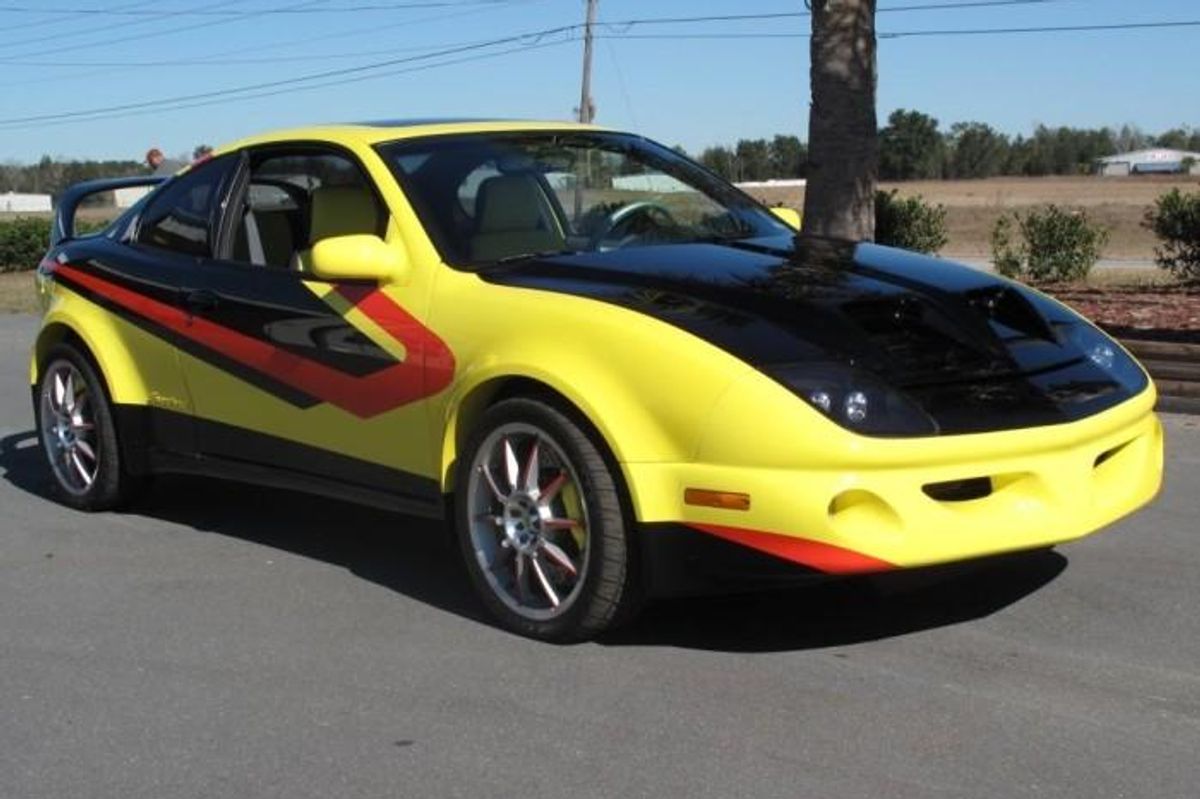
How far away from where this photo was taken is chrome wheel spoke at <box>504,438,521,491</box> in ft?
14.2

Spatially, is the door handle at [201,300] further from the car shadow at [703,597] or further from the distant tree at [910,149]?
the distant tree at [910,149]

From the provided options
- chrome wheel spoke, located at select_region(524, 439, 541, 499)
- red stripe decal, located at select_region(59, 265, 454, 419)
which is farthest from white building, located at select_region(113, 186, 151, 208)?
chrome wheel spoke, located at select_region(524, 439, 541, 499)

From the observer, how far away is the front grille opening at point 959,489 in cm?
380

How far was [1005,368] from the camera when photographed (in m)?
4.12

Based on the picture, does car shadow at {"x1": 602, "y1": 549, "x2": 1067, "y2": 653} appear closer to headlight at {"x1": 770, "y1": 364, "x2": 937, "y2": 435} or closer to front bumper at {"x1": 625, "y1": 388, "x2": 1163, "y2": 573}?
front bumper at {"x1": 625, "y1": 388, "x2": 1163, "y2": 573}

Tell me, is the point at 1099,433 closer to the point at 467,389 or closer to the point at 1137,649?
the point at 1137,649

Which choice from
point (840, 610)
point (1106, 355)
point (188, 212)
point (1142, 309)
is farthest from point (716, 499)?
point (1142, 309)

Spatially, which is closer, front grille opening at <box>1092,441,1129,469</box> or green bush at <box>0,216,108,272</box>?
front grille opening at <box>1092,441,1129,469</box>

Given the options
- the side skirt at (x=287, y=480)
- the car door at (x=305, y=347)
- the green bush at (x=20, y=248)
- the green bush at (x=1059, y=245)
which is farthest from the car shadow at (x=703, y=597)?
the green bush at (x=20, y=248)

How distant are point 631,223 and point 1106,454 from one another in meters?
1.88

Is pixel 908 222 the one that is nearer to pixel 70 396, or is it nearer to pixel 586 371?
pixel 70 396

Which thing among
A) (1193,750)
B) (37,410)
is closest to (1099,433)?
(1193,750)

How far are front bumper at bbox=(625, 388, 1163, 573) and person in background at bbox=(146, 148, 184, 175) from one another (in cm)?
804

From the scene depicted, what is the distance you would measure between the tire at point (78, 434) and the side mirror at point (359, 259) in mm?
1856
